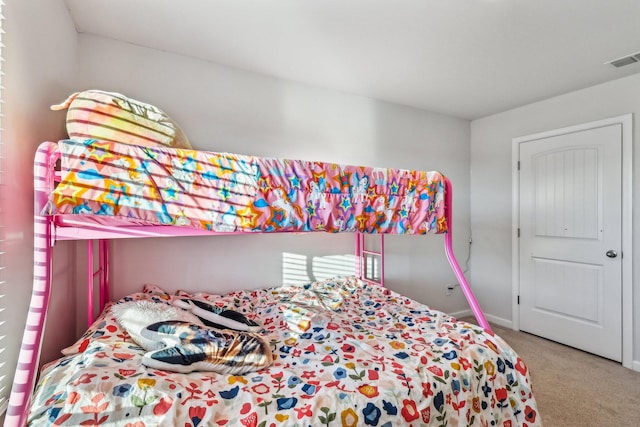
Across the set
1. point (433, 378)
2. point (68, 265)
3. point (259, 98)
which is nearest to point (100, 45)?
point (259, 98)

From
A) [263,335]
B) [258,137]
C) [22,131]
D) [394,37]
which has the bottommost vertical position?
[263,335]

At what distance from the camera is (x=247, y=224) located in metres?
1.25

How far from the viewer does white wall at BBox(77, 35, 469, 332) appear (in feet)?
6.73

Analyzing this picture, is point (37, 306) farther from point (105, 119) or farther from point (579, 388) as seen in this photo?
point (579, 388)

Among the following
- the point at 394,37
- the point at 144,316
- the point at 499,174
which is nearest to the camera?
the point at 144,316

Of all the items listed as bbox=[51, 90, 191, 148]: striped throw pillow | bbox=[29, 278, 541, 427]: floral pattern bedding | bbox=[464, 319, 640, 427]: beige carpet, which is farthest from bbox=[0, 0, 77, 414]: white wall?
bbox=[464, 319, 640, 427]: beige carpet

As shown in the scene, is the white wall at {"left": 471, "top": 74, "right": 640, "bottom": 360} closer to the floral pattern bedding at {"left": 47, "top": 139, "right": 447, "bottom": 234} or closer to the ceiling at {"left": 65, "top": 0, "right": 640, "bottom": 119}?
the ceiling at {"left": 65, "top": 0, "right": 640, "bottom": 119}

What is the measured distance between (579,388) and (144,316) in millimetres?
2863

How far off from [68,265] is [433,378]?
2.06 m

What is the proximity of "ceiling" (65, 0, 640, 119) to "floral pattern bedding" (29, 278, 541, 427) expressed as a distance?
1684 millimetres

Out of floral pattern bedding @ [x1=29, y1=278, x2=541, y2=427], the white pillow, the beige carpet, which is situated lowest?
the beige carpet

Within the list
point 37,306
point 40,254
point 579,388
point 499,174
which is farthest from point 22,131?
point 499,174

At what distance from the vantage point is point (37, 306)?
2.98 feet

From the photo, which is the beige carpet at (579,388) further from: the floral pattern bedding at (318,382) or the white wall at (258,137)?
the white wall at (258,137)
